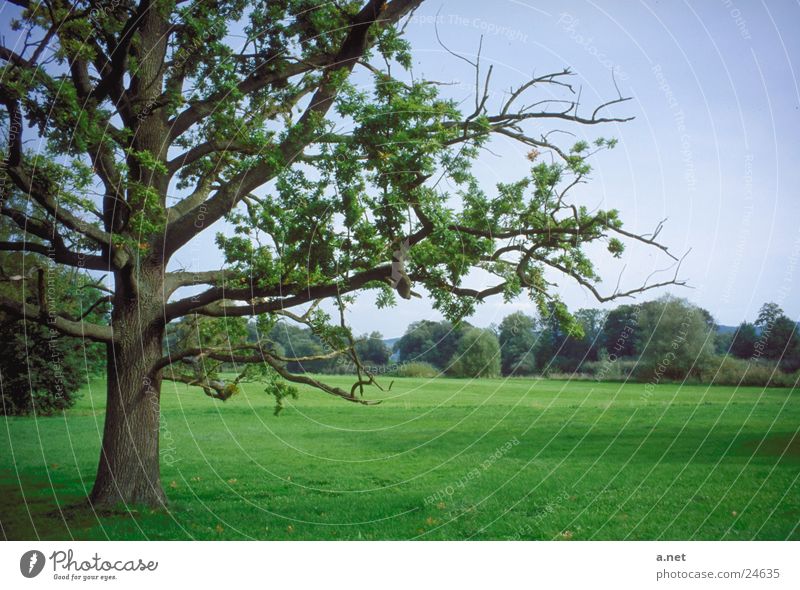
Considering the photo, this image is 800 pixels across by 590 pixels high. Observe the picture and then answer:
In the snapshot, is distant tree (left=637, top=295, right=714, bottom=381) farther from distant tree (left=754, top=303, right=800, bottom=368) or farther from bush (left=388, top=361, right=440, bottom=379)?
bush (left=388, top=361, right=440, bottom=379)

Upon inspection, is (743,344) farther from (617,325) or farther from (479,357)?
(479,357)

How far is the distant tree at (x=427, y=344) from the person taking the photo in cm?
950

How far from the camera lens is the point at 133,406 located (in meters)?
8.82

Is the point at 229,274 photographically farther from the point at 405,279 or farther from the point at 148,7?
the point at 148,7

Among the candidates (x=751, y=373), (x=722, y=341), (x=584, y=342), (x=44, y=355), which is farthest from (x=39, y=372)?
(x=751, y=373)

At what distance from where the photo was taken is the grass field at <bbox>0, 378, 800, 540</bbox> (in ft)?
26.6

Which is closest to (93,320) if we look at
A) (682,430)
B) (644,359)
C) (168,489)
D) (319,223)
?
(168,489)

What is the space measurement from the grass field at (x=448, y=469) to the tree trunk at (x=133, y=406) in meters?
0.34

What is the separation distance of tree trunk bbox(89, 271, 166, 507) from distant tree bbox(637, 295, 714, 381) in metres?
7.25

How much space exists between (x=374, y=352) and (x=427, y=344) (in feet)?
2.67

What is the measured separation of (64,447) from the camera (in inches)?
564

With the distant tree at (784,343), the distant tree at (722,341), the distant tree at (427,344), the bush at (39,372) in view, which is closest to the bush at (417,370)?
the distant tree at (427,344)
